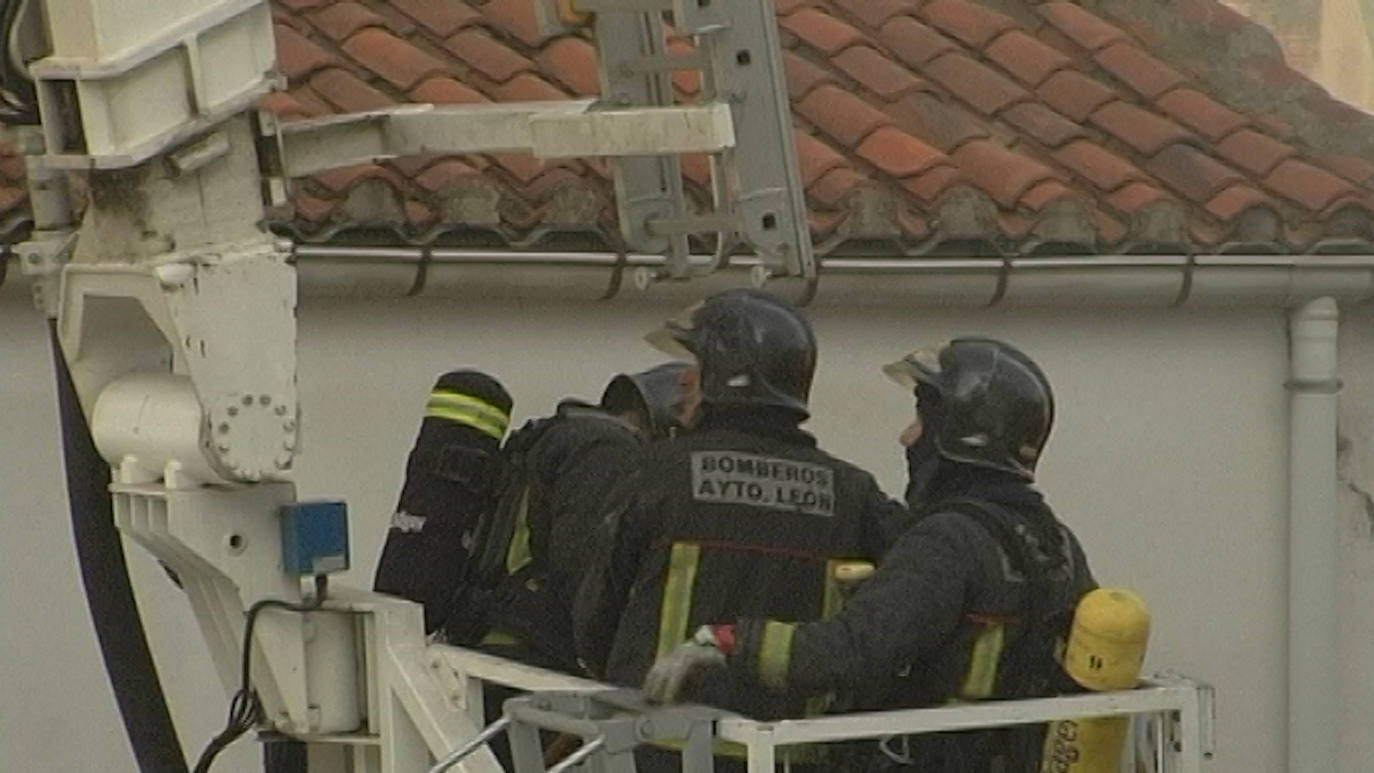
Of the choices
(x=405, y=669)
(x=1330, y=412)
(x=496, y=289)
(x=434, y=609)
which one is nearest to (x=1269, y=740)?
(x=1330, y=412)

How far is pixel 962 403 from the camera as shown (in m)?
6.12

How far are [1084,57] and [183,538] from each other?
18.2 feet

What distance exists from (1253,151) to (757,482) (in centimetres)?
454

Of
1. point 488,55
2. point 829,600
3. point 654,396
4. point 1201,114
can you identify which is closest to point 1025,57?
point 1201,114

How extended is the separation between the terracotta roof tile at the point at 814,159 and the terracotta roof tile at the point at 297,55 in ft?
4.83

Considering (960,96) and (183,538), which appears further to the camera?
(960,96)

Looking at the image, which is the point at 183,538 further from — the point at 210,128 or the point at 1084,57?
the point at 1084,57

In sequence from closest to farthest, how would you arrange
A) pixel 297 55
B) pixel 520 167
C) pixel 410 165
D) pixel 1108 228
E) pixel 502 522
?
pixel 502 522, pixel 410 165, pixel 520 167, pixel 297 55, pixel 1108 228

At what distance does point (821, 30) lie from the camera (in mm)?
10133

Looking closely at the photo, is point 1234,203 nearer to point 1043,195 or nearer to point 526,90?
point 1043,195

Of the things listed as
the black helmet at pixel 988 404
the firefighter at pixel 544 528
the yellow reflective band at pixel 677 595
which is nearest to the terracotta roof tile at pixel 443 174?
the firefighter at pixel 544 528

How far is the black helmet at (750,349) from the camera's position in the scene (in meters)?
6.13

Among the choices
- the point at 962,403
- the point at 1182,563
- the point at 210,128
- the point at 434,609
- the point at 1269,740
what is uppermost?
the point at 210,128

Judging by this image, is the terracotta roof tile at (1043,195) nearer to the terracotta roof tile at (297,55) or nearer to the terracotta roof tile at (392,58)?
the terracotta roof tile at (392,58)
